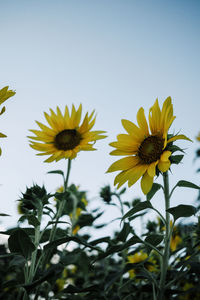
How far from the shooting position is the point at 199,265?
1.17 m

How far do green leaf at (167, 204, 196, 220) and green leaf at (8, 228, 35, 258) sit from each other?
596 mm

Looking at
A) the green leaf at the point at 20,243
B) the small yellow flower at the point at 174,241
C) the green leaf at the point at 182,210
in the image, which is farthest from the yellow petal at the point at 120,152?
the small yellow flower at the point at 174,241

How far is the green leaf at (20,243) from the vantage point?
1127mm

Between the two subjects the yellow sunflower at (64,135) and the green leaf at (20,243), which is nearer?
the green leaf at (20,243)

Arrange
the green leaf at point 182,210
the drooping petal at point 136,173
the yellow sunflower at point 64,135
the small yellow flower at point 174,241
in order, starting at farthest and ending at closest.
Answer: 1. the small yellow flower at point 174,241
2. the yellow sunflower at point 64,135
3. the drooping petal at point 136,173
4. the green leaf at point 182,210

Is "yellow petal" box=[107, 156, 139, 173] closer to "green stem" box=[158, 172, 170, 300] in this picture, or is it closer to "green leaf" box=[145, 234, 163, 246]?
"green stem" box=[158, 172, 170, 300]

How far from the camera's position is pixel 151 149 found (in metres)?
1.38

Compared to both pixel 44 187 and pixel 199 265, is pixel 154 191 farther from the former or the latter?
pixel 44 187

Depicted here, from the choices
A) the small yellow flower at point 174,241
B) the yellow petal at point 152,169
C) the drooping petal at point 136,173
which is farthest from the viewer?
the small yellow flower at point 174,241

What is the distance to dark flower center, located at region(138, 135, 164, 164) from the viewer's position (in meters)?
1.34

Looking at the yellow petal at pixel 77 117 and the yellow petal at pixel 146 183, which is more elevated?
the yellow petal at pixel 77 117

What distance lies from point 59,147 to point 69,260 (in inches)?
34.0

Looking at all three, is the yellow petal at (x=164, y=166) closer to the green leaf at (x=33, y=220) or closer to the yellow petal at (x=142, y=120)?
the yellow petal at (x=142, y=120)

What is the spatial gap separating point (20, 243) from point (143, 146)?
75 cm
